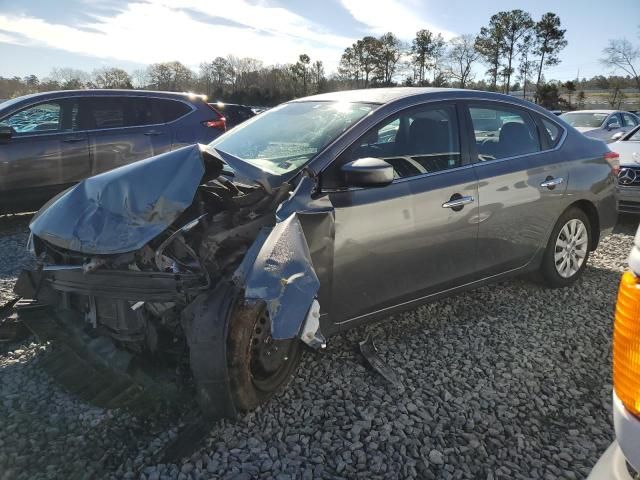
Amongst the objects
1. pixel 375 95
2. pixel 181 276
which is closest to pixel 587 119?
pixel 375 95

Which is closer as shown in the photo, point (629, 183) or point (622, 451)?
point (622, 451)

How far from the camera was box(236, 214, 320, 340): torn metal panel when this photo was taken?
7.03ft

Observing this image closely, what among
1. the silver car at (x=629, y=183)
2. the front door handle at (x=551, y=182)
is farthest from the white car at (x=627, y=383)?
the silver car at (x=629, y=183)

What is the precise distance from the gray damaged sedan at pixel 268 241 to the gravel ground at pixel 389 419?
0.62 feet

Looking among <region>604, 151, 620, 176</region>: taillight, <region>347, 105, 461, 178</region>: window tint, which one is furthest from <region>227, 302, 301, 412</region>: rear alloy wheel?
<region>604, 151, 620, 176</region>: taillight

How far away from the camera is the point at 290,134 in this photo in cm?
334

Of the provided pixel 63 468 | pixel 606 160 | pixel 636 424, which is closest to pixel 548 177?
pixel 606 160

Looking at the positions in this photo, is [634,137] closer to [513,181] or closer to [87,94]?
[513,181]

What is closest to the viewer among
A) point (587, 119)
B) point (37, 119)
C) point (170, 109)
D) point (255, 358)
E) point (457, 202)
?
point (255, 358)

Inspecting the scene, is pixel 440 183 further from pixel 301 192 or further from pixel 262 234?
pixel 262 234

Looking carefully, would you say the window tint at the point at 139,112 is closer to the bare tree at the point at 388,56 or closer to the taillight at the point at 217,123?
the taillight at the point at 217,123

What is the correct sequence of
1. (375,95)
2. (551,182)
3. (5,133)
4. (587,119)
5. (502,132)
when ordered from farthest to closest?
(587,119) → (5,133) → (551,182) → (502,132) → (375,95)

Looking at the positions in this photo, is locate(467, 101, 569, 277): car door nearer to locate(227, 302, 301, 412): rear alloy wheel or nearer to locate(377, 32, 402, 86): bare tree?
locate(227, 302, 301, 412): rear alloy wheel

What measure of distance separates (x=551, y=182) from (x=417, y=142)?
4.37 feet
